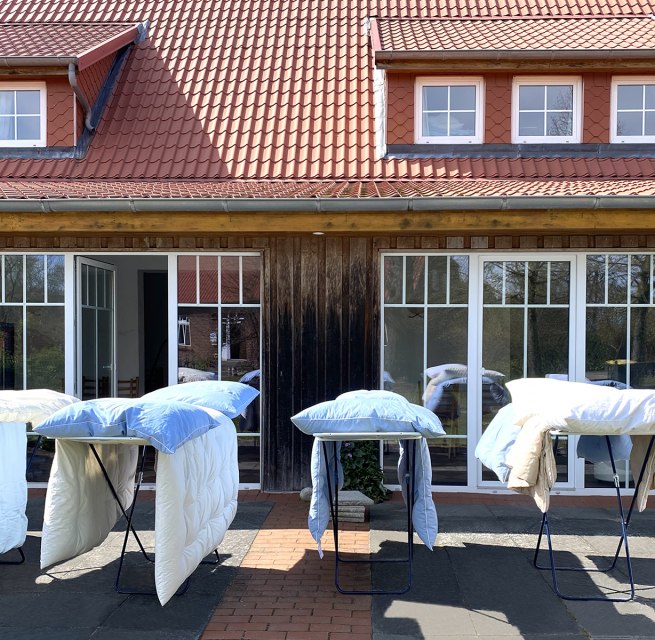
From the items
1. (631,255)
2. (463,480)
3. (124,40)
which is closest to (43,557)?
(463,480)

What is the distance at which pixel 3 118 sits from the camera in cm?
969

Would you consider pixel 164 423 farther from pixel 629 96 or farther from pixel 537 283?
pixel 629 96

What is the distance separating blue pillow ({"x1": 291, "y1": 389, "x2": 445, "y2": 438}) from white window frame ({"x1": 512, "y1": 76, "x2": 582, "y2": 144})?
16.2 ft

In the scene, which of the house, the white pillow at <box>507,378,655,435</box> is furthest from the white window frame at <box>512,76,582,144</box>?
the white pillow at <box>507,378,655,435</box>

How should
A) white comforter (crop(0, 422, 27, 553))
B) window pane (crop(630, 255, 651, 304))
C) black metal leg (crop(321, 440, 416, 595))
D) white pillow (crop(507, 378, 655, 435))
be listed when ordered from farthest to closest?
window pane (crop(630, 255, 651, 304)) → white comforter (crop(0, 422, 27, 553)) → black metal leg (crop(321, 440, 416, 595)) → white pillow (crop(507, 378, 655, 435))

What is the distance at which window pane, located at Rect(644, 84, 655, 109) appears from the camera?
9.39m

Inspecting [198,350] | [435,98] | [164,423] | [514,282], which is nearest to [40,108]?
[198,350]

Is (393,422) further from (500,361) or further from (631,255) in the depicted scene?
(631,255)

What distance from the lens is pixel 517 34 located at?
393 inches

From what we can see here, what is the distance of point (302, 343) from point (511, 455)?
122 inches

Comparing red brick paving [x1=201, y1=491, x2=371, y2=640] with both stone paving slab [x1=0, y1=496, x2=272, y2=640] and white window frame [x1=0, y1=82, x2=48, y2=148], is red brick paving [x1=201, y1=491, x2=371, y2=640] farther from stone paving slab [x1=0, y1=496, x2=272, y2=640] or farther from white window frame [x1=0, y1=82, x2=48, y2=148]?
white window frame [x1=0, y1=82, x2=48, y2=148]

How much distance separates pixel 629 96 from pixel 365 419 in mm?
6111

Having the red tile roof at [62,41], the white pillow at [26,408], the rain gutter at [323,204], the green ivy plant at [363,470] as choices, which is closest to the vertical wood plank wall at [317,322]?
the green ivy plant at [363,470]

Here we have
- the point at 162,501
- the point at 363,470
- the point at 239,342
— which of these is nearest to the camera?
the point at 162,501
